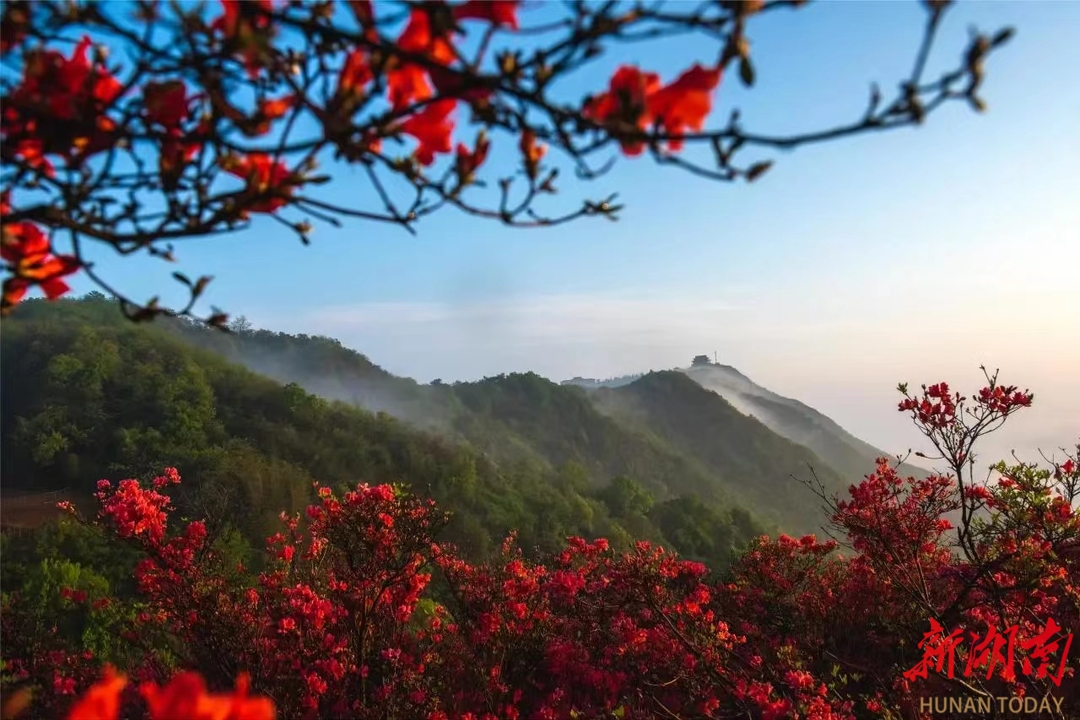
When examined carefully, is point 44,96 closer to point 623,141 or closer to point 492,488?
point 623,141

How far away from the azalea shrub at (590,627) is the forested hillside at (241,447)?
634cm

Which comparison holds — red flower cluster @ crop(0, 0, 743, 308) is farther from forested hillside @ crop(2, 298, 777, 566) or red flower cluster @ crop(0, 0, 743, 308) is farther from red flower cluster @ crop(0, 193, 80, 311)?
forested hillside @ crop(2, 298, 777, 566)

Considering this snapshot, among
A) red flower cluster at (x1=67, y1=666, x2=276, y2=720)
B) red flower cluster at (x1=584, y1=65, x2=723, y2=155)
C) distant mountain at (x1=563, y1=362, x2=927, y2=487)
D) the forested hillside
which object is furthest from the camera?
distant mountain at (x1=563, y1=362, x2=927, y2=487)

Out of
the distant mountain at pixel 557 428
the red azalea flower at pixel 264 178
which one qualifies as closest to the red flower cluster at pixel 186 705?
the red azalea flower at pixel 264 178

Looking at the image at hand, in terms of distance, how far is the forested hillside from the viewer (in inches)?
496

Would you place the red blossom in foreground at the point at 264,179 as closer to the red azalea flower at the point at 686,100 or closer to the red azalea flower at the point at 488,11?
the red azalea flower at the point at 488,11

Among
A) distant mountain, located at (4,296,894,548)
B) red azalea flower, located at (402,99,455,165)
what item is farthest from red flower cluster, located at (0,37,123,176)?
distant mountain, located at (4,296,894,548)

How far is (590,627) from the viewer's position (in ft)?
14.9

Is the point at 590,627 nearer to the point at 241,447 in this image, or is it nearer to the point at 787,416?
the point at 241,447

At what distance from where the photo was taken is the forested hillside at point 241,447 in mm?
12594

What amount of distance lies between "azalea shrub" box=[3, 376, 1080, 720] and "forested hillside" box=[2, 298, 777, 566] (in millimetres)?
6343

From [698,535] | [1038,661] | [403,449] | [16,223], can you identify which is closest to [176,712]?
[16,223]

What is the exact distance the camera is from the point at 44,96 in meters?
0.81

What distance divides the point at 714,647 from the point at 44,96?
3.90 metres
